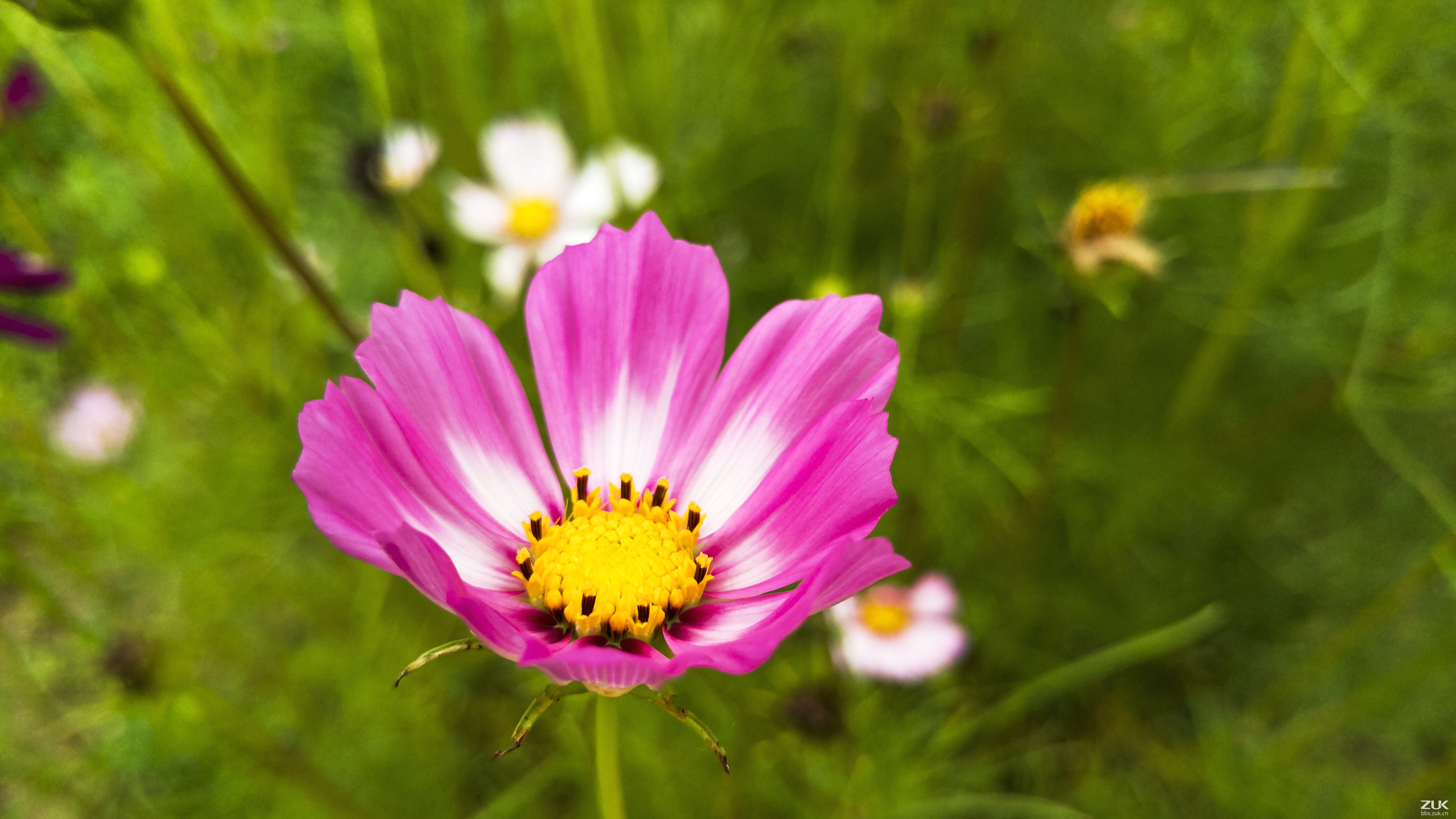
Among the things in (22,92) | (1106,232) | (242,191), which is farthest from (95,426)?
(1106,232)

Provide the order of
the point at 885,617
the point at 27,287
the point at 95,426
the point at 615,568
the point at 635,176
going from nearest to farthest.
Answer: the point at 615,568
the point at 27,287
the point at 635,176
the point at 885,617
the point at 95,426

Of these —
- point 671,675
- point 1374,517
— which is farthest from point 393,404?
point 1374,517

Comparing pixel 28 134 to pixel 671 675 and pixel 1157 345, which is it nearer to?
pixel 671 675

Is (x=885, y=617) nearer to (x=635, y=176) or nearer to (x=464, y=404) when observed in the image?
(x=635, y=176)

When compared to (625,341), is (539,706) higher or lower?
lower

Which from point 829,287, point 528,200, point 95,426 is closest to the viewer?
point 829,287

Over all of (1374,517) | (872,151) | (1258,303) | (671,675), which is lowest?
(671,675)

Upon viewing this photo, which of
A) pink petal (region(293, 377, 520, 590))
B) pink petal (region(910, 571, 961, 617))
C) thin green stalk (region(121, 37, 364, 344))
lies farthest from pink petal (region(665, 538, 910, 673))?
pink petal (region(910, 571, 961, 617))

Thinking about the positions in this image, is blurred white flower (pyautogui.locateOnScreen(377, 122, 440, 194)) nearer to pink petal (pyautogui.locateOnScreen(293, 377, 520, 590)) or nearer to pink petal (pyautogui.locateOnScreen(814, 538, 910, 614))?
pink petal (pyautogui.locateOnScreen(293, 377, 520, 590))
